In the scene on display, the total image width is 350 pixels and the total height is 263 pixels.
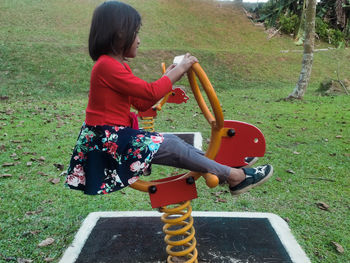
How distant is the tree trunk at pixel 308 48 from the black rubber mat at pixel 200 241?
25.1ft

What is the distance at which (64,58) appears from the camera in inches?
524

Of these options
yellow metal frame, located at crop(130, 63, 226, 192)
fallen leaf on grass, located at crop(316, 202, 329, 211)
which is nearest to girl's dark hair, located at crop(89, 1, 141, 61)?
yellow metal frame, located at crop(130, 63, 226, 192)

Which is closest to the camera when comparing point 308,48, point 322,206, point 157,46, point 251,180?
point 251,180

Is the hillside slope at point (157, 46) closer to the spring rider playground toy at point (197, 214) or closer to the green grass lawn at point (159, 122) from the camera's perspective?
the green grass lawn at point (159, 122)

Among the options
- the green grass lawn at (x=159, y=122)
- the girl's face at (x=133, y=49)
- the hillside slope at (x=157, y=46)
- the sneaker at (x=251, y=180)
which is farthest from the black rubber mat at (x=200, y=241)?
the hillside slope at (x=157, y=46)

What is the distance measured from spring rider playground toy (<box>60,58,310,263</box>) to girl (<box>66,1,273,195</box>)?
0.18 meters

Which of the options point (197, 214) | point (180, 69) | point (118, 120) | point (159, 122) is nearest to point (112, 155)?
point (118, 120)

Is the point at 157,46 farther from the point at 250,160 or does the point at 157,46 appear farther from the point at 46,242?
the point at 250,160

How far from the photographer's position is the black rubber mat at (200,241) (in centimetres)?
264

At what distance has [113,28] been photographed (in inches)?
78.1

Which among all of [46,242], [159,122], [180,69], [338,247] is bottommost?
[159,122]

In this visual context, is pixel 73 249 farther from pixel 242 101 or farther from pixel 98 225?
pixel 242 101

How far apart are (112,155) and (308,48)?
918 centimetres

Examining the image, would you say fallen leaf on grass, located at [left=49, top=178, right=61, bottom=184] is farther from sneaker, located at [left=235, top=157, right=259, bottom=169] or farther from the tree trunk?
the tree trunk
